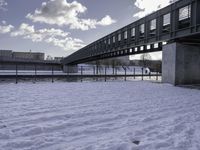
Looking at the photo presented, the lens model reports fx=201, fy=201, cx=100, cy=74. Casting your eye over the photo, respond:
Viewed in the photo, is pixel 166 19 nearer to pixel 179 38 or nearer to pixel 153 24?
pixel 153 24

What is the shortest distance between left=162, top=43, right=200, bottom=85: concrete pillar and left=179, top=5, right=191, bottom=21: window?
233 cm

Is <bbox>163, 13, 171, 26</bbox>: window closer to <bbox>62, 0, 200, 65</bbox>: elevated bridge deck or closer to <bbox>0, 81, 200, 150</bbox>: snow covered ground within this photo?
<bbox>62, 0, 200, 65</bbox>: elevated bridge deck

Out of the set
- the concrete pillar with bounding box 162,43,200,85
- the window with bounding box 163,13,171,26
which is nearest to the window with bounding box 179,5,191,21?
the window with bounding box 163,13,171,26

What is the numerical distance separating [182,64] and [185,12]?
4.45 metres

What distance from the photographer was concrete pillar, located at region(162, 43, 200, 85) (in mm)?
17672

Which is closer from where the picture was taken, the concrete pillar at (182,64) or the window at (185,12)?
the window at (185,12)

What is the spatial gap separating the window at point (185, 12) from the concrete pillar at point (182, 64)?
7.65 feet

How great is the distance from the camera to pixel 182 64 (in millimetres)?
17859

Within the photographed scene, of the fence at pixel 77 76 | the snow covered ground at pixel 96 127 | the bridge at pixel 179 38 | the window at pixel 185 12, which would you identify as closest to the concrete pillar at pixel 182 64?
the bridge at pixel 179 38

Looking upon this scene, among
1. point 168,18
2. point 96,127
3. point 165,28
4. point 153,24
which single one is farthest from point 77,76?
point 96,127

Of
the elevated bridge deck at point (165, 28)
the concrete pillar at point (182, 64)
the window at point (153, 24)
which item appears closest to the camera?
the elevated bridge deck at point (165, 28)

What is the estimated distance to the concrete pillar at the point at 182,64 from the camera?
58.0 ft

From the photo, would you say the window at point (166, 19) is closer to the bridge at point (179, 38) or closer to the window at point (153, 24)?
the bridge at point (179, 38)

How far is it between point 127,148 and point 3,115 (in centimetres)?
418
